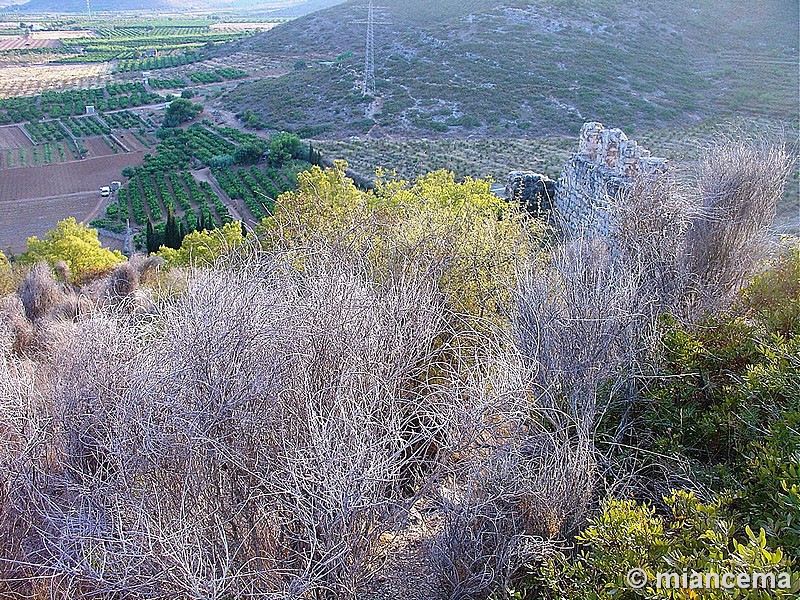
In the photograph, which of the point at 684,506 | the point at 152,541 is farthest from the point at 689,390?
the point at 152,541

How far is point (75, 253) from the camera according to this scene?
2255 centimetres

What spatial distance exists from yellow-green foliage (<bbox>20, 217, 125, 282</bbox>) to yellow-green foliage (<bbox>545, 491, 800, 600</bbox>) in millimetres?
21569

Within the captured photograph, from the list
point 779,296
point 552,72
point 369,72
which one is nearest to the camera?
point 779,296

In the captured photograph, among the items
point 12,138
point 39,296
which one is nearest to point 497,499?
point 39,296

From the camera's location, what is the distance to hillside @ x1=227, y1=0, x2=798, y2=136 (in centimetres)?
3875

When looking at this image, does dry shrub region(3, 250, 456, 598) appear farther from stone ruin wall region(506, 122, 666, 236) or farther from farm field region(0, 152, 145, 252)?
farm field region(0, 152, 145, 252)

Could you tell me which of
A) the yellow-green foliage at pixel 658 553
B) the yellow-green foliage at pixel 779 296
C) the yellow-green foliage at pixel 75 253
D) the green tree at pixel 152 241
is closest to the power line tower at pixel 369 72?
the green tree at pixel 152 241

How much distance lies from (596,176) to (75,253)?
19.0 meters

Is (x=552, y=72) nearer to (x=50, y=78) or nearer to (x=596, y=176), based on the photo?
(x=596, y=176)

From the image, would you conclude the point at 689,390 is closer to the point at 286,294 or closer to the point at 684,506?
the point at 684,506

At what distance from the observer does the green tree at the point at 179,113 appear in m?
51.1

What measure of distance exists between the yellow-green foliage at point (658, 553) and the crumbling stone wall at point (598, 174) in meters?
7.13

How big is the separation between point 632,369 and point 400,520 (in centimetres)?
271

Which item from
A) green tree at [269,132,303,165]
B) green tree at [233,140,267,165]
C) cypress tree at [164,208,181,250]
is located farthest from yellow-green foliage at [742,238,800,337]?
green tree at [233,140,267,165]
